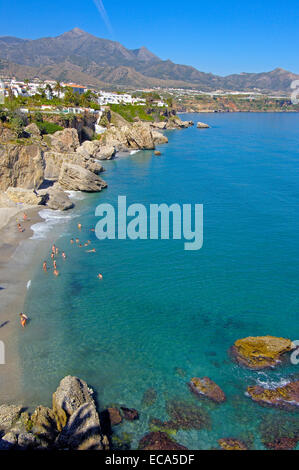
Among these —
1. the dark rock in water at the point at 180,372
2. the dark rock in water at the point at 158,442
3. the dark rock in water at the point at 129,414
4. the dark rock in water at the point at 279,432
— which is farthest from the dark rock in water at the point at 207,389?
the dark rock in water at the point at 129,414

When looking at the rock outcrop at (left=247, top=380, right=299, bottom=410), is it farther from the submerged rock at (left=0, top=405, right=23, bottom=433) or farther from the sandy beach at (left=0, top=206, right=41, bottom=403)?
the sandy beach at (left=0, top=206, right=41, bottom=403)

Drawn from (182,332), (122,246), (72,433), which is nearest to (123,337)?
(182,332)

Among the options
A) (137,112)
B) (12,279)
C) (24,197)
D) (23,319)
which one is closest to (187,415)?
(23,319)

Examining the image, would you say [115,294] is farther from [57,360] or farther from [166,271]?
[57,360]

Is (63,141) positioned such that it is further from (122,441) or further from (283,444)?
(283,444)

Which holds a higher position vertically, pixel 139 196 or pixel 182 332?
pixel 139 196

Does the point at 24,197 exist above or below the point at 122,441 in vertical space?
above
